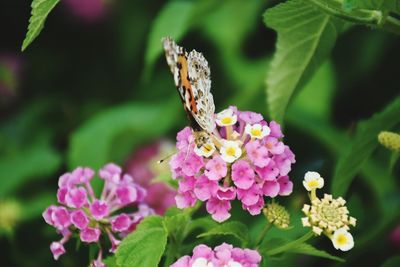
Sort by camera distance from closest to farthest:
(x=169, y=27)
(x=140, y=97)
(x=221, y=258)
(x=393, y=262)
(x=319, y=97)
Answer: (x=221, y=258) → (x=393, y=262) → (x=169, y=27) → (x=319, y=97) → (x=140, y=97)

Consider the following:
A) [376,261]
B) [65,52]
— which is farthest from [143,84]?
[376,261]

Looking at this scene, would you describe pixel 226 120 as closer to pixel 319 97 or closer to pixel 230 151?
pixel 230 151

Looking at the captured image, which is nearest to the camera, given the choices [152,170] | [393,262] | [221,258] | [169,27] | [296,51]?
[221,258]

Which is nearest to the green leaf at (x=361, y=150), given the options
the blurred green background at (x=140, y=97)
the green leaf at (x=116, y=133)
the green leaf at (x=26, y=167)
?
the blurred green background at (x=140, y=97)

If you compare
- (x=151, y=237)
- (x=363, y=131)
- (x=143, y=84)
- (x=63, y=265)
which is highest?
(x=151, y=237)

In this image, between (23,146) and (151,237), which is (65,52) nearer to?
(23,146)

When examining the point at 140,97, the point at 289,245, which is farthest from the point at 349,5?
the point at 140,97
